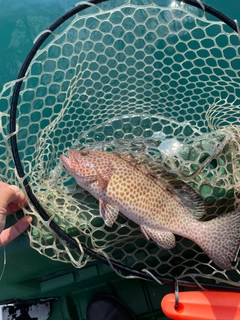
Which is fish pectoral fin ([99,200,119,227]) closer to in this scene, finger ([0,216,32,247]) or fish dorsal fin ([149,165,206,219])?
fish dorsal fin ([149,165,206,219])

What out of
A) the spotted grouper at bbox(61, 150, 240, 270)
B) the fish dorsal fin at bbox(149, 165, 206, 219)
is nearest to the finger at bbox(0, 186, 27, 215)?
the spotted grouper at bbox(61, 150, 240, 270)

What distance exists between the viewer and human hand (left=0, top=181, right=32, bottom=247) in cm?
200

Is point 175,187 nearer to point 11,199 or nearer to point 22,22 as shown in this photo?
point 11,199

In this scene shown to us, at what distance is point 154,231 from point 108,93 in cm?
137

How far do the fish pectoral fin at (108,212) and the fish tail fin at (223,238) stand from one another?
51 centimetres

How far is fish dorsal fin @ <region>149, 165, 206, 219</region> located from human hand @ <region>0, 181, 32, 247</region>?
2.65ft

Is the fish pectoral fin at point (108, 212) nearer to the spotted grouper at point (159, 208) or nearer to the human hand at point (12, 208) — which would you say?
the spotted grouper at point (159, 208)

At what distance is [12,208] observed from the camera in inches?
87.4

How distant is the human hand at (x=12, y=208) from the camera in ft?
6.56

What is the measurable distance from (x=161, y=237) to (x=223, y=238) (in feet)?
1.15

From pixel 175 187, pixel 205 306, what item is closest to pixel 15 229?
pixel 175 187

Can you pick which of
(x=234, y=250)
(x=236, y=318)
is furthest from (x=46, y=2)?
(x=236, y=318)

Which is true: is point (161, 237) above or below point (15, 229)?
below

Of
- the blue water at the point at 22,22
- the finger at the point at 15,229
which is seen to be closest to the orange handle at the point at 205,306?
the finger at the point at 15,229
